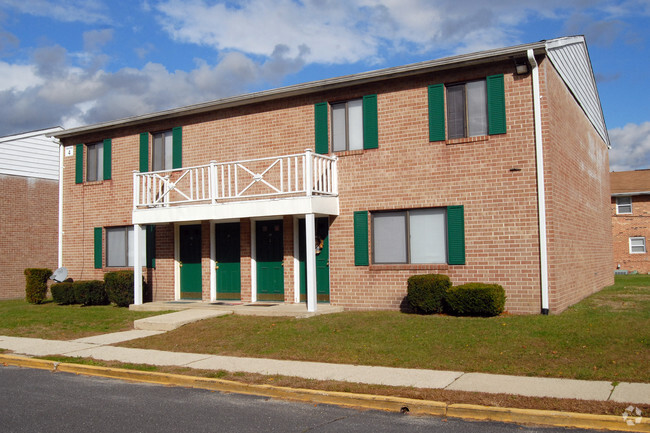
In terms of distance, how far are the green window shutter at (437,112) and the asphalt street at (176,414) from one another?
8.22m

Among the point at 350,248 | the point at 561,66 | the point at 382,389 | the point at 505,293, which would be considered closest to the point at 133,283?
the point at 350,248

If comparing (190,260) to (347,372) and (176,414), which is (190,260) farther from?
(176,414)

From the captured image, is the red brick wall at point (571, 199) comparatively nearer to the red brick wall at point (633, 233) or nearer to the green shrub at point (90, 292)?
the green shrub at point (90, 292)

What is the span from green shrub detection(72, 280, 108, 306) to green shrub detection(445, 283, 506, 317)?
10801 millimetres

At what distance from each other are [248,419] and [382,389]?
6.02 feet

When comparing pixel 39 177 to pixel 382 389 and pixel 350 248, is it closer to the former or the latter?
pixel 350 248

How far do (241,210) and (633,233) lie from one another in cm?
2658

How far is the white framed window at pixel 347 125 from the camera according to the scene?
15.3m

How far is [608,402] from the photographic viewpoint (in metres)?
6.71

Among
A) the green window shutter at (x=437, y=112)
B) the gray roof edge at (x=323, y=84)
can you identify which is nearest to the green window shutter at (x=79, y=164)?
the gray roof edge at (x=323, y=84)

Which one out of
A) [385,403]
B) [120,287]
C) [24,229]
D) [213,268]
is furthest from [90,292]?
[385,403]

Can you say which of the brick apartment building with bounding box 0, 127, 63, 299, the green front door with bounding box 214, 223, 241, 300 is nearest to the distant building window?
the green front door with bounding box 214, 223, 241, 300

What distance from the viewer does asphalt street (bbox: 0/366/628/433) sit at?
21.0ft

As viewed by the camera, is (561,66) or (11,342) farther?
(561,66)
